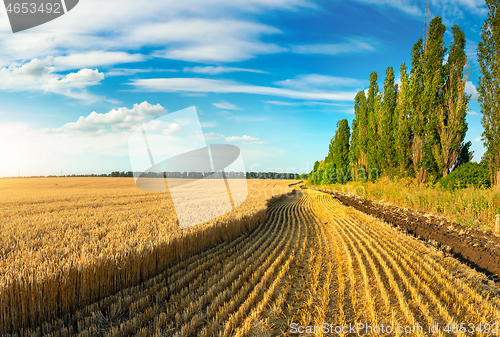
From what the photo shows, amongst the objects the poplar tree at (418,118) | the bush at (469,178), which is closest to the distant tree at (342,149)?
the poplar tree at (418,118)

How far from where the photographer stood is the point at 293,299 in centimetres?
447

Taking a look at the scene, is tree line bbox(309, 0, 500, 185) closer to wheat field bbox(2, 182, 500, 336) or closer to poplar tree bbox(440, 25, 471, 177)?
poplar tree bbox(440, 25, 471, 177)

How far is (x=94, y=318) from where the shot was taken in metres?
3.52

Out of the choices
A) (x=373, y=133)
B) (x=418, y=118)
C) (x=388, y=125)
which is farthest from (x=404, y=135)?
(x=373, y=133)

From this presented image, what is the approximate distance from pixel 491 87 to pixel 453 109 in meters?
4.36

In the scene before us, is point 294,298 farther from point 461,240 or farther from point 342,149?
point 342,149

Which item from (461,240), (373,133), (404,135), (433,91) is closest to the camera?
(461,240)

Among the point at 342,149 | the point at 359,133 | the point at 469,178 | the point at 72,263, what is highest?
the point at 359,133

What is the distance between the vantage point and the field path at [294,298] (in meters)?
3.53

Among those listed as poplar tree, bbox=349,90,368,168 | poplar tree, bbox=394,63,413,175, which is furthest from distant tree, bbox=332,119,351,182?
poplar tree, bbox=394,63,413,175

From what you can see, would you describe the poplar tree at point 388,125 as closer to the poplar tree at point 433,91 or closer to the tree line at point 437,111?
the tree line at point 437,111

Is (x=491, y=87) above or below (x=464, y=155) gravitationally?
above

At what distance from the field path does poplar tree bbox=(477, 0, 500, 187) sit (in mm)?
11800

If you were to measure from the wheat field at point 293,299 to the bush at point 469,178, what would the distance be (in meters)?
11.6
